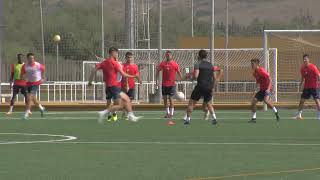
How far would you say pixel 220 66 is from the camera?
4541cm

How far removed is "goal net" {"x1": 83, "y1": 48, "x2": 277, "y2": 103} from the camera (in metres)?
43.0

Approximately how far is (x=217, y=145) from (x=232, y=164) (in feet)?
11.7

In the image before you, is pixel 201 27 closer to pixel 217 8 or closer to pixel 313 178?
pixel 217 8

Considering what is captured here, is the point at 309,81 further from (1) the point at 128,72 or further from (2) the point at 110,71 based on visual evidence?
(2) the point at 110,71

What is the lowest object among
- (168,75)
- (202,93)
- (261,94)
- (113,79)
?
(261,94)

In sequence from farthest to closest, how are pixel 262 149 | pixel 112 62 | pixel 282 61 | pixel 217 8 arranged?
pixel 217 8, pixel 282 61, pixel 112 62, pixel 262 149

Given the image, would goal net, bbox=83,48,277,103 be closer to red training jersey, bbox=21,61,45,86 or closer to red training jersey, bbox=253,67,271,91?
red training jersey, bbox=21,61,45,86

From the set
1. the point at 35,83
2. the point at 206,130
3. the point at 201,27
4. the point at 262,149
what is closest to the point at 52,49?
the point at 201,27

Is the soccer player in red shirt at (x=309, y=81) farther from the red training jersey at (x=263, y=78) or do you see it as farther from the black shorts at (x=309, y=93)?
the red training jersey at (x=263, y=78)

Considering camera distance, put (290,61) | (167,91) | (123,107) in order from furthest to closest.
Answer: (290,61) → (167,91) → (123,107)

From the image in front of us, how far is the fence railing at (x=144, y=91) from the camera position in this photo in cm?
4247

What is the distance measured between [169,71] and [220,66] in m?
15.2

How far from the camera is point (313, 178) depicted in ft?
44.2

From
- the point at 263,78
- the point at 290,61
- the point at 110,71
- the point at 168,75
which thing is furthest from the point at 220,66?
the point at 110,71
